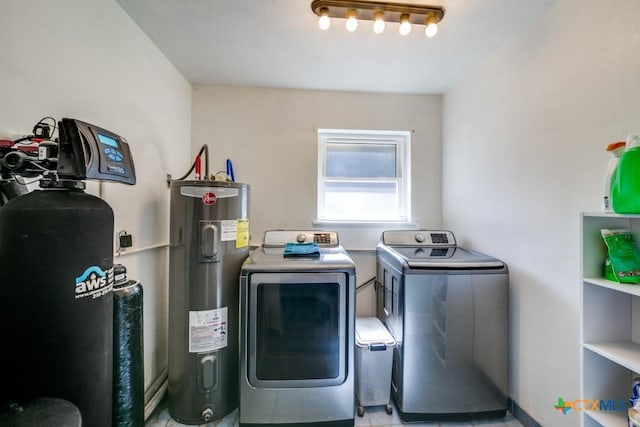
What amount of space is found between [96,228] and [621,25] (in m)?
2.11

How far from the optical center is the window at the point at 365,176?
99.4 inches

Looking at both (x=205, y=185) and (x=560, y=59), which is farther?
(x=205, y=185)

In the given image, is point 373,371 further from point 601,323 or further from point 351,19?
point 351,19

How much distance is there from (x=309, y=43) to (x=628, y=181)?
5.59ft

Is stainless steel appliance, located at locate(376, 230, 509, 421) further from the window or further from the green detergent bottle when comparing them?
the window

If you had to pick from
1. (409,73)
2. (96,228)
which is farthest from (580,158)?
(96,228)

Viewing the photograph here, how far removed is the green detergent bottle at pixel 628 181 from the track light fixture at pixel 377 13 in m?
1.04

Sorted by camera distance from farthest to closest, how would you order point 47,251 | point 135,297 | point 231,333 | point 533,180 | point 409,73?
point 409,73, point 231,333, point 533,180, point 135,297, point 47,251

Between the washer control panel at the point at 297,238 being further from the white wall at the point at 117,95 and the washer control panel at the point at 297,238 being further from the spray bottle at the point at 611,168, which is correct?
the spray bottle at the point at 611,168

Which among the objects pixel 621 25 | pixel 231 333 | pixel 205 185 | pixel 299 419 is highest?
pixel 621 25

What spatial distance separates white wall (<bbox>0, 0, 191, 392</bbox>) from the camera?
962mm

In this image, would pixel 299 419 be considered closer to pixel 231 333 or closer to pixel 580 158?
pixel 231 333

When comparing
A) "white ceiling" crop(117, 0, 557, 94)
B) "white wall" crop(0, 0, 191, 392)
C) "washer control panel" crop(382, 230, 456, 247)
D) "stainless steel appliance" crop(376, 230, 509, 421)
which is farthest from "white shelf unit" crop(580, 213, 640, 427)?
"white wall" crop(0, 0, 191, 392)

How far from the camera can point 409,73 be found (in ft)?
6.89
